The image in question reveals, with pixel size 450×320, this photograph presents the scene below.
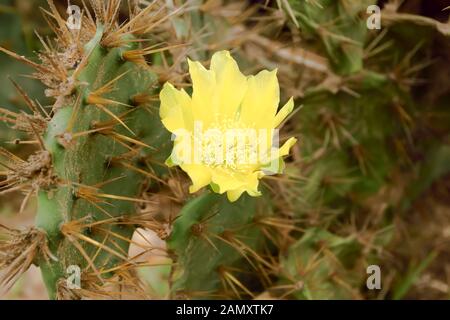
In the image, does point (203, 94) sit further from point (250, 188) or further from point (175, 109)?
point (250, 188)

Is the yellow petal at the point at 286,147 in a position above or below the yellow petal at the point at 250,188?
above

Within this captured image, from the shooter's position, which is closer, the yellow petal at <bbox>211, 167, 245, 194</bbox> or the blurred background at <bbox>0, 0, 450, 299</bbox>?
the yellow petal at <bbox>211, 167, 245, 194</bbox>

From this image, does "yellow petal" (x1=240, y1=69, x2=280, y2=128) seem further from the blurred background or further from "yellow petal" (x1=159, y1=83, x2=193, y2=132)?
the blurred background

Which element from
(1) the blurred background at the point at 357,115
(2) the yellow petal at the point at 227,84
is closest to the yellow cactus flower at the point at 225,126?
(2) the yellow petal at the point at 227,84

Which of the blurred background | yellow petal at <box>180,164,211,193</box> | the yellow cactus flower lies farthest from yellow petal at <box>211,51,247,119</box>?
the blurred background

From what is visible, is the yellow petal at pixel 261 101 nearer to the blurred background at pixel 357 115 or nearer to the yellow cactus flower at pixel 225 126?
the yellow cactus flower at pixel 225 126
